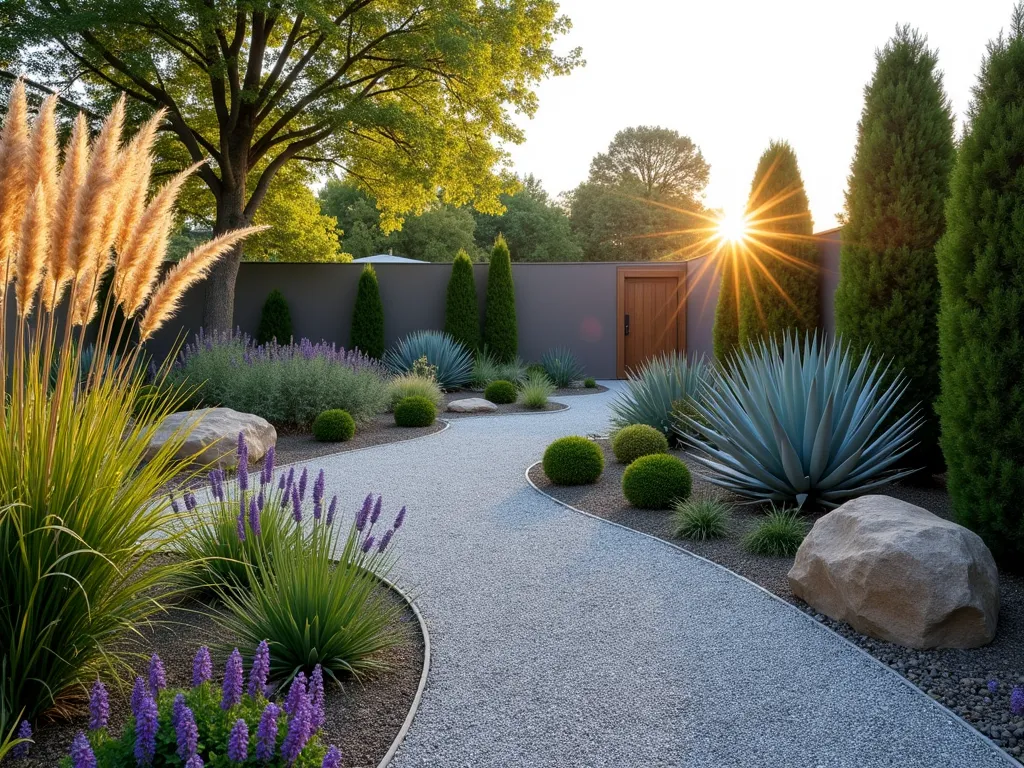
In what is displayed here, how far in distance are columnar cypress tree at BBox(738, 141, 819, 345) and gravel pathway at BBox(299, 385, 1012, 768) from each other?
3982mm

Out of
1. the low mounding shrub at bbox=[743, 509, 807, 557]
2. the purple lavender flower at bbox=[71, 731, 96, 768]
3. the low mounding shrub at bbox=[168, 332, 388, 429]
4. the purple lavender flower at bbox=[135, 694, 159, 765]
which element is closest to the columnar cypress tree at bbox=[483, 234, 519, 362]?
the low mounding shrub at bbox=[168, 332, 388, 429]

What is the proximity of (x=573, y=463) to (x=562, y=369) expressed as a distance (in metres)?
8.16

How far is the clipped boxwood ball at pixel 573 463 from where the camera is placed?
5965mm

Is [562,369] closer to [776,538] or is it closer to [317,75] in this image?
[317,75]

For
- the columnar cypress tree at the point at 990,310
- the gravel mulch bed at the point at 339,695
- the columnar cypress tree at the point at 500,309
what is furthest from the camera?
the columnar cypress tree at the point at 500,309

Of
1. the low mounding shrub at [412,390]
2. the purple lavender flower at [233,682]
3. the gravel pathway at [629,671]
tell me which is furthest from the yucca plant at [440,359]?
the purple lavender flower at [233,682]

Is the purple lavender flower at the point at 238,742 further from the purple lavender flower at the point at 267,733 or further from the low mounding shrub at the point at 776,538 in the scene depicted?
the low mounding shrub at the point at 776,538

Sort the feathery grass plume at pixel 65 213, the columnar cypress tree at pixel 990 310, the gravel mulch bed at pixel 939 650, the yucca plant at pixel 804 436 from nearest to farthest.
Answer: the feathery grass plume at pixel 65 213, the gravel mulch bed at pixel 939 650, the columnar cypress tree at pixel 990 310, the yucca plant at pixel 804 436

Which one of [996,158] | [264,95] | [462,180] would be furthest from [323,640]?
[462,180]

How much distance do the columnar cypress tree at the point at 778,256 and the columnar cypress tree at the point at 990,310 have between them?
11.5ft

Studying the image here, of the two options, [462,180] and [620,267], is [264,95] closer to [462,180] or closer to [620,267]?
[462,180]

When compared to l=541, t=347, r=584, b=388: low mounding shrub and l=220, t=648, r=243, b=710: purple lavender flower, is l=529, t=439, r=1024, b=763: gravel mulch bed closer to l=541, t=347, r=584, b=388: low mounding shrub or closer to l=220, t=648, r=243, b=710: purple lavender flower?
l=220, t=648, r=243, b=710: purple lavender flower

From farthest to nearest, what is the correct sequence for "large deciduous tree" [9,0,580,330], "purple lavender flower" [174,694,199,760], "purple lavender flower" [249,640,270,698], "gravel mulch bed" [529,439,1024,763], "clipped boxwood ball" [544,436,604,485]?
"large deciduous tree" [9,0,580,330] < "clipped boxwood ball" [544,436,604,485] < "gravel mulch bed" [529,439,1024,763] < "purple lavender flower" [249,640,270,698] < "purple lavender flower" [174,694,199,760]

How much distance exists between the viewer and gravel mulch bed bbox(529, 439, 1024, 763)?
8.20ft
